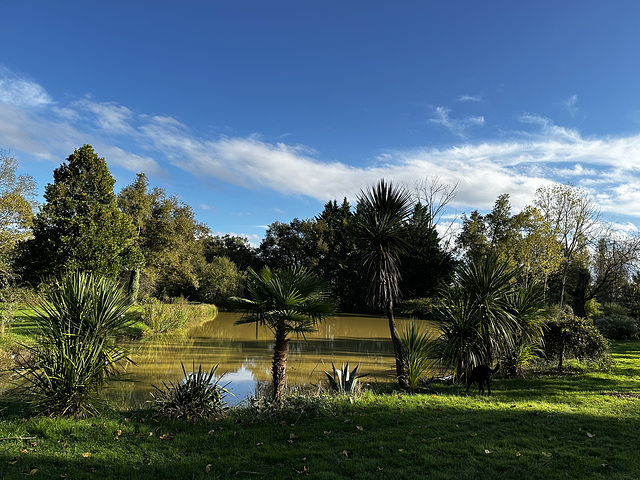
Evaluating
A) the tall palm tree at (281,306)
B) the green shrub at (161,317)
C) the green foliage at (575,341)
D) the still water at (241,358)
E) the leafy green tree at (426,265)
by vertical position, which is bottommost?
the still water at (241,358)

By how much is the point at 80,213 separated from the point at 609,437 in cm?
2109

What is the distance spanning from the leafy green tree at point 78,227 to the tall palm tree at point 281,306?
1177 cm

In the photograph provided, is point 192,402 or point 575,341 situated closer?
point 192,402

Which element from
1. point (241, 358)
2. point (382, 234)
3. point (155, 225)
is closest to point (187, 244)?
point (155, 225)

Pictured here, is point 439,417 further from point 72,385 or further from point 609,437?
point 72,385

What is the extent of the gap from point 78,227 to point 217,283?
22.1 metres

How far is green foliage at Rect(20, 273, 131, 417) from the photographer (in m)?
5.95

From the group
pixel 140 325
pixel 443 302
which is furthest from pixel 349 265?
pixel 443 302

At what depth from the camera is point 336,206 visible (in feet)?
177

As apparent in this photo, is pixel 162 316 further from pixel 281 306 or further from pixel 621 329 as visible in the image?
pixel 621 329

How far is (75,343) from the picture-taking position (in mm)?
6156

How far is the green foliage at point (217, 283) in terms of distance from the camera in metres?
39.0

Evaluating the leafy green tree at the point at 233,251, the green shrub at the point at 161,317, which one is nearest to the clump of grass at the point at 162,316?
the green shrub at the point at 161,317

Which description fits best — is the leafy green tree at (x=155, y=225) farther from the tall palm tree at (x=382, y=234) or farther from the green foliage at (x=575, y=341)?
the green foliage at (x=575, y=341)
